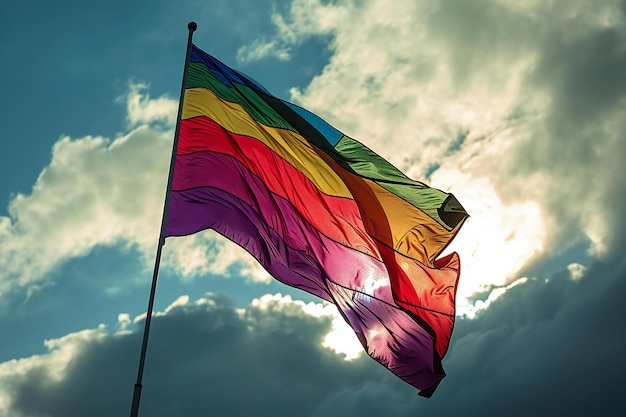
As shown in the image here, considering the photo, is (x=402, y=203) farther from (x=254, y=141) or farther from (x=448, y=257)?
(x=254, y=141)

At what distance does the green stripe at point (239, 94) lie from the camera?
17547 millimetres

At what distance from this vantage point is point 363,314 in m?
17.2

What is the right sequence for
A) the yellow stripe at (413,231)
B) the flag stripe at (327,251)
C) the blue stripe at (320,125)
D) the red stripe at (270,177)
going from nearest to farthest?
the red stripe at (270,177) → the flag stripe at (327,251) → the yellow stripe at (413,231) → the blue stripe at (320,125)

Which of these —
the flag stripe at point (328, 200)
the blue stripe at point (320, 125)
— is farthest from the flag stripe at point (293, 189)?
the blue stripe at point (320, 125)

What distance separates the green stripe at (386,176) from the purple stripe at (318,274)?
2384 millimetres

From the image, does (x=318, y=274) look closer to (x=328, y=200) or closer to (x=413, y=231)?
(x=328, y=200)

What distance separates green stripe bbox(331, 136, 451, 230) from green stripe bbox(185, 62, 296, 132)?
168cm

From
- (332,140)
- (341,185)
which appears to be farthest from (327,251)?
(332,140)

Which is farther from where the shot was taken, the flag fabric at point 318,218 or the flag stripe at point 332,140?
the flag stripe at point 332,140

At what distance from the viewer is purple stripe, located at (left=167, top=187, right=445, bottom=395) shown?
17.0 metres

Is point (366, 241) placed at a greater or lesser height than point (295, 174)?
lesser

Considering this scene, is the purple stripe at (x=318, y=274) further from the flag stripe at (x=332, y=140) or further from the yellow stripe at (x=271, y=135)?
the flag stripe at (x=332, y=140)

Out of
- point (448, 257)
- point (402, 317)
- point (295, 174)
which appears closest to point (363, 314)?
point (402, 317)

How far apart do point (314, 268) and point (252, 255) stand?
5.44ft
